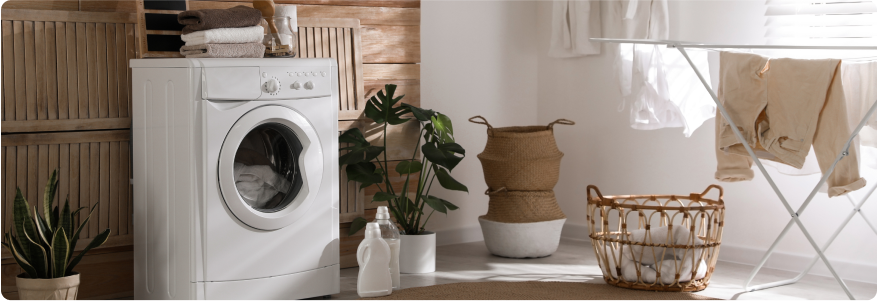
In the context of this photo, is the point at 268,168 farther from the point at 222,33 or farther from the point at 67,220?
the point at 67,220

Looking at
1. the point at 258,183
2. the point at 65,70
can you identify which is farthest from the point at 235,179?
the point at 65,70

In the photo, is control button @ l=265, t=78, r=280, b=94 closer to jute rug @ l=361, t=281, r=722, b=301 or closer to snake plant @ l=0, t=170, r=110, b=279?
snake plant @ l=0, t=170, r=110, b=279

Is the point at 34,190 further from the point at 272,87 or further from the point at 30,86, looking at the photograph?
the point at 272,87

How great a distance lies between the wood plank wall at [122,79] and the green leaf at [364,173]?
19 centimetres

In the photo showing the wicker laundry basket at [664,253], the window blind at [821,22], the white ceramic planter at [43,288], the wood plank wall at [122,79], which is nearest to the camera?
the white ceramic planter at [43,288]

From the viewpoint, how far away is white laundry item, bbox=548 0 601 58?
143 inches

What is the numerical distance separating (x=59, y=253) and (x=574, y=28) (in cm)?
239

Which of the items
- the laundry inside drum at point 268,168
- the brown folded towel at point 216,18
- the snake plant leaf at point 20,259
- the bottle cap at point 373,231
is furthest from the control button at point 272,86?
the snake plant leaf at point 20,259

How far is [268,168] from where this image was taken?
2.49 metres

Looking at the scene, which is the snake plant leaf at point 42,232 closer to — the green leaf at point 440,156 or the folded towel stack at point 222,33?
the folded towel stack at point 222,33

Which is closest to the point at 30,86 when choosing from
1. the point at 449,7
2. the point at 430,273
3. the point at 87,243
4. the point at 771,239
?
the point at 87,243

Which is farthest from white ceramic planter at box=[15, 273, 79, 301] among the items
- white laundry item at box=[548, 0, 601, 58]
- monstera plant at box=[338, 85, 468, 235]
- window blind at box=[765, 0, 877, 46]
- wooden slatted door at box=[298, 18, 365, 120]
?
window blind at box=[765, 0, 877, 46]

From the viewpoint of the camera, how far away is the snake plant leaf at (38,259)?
7.45 feet

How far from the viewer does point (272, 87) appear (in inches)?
94.5
